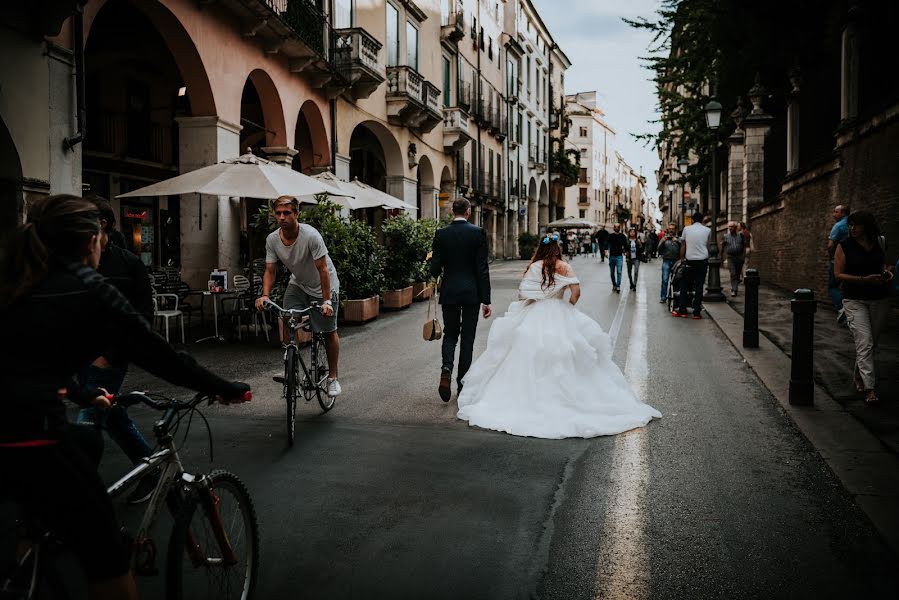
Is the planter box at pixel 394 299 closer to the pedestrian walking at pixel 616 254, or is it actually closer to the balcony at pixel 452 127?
the pedestrian walking at pixel 616 254

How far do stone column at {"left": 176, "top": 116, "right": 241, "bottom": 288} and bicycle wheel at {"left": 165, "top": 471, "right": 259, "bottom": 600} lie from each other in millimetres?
12065

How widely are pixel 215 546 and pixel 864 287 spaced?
20.9ft

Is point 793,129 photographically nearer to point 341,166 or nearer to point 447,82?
point 341,166

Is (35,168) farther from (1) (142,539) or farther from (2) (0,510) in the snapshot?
(1) (142,539)

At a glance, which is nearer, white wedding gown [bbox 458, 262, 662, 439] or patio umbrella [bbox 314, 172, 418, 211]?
white wedding gown [bbox 458, 262, 662, 439]

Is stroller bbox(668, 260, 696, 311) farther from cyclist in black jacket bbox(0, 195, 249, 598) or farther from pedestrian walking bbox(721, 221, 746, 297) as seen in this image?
cyclist in black jacket bbox(0, 195, 249, 598)

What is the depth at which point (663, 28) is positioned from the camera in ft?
74.5

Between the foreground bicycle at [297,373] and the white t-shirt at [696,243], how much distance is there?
9724 millimetres

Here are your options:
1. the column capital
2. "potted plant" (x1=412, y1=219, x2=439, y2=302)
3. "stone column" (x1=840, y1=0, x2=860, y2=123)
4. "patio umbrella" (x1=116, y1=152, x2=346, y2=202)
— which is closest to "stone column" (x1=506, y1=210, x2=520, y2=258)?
"potted plant" (x1=412, y1=219, x2=439, y2=302)

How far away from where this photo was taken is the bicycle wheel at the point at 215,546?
2586 millimetres

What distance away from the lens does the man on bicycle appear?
6.74 meters

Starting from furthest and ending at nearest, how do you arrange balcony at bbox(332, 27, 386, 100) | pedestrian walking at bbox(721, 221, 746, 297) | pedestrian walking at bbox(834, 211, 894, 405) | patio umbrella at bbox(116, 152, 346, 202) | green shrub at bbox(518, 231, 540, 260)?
1. green shrub at bbox(518, 231, 540, 260)
2. balcony at bbox(332, 27, 386, 100)
3. pedestrian walking at bbox(721, 221, 746, 297)
4. patio umbrella at bbox(116, 152, 346, 202)
5. pedestrian walking at bbox(834, 211, 894, 405)

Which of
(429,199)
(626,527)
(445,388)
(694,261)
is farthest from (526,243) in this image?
(626,527)

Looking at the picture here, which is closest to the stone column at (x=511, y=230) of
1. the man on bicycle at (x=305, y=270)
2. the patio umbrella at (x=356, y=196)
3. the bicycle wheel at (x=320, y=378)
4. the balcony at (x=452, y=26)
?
the balcony at (x=452, y=26)
